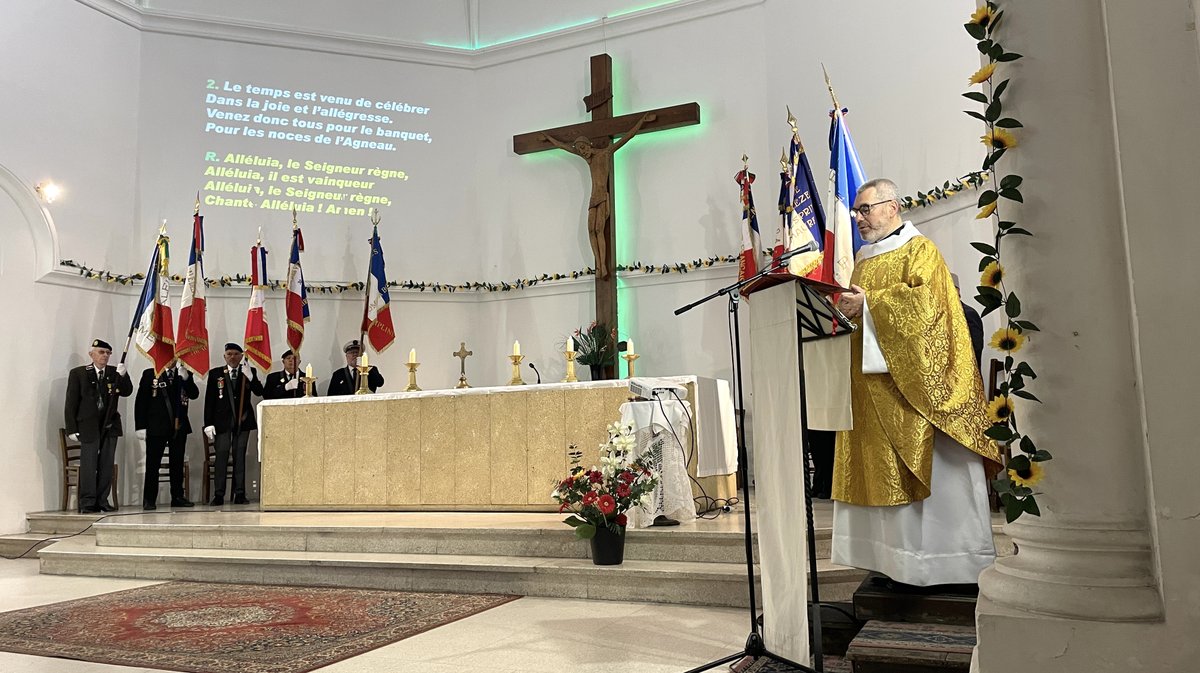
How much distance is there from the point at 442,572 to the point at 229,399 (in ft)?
15.2

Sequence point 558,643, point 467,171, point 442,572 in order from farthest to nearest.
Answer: point 467,171 < point 442,572 < point 558,643

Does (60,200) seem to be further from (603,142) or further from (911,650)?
(911,650)

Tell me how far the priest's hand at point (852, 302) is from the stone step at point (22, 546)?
6965 mm

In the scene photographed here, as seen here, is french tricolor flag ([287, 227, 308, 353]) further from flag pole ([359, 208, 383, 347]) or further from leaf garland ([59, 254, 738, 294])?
flag pole ([359, 208, 383, 347])

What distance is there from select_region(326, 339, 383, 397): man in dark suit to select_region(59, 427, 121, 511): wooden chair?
221cm

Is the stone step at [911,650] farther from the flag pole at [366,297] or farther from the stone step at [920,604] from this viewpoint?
the flag pole at [366,297]

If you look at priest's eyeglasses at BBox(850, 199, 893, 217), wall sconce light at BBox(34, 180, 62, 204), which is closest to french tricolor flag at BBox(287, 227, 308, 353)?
wall sconce light at BBox(34, 180, 62, 204)

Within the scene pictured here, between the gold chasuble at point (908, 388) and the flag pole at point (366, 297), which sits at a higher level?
the flag pole at point (366, 297)

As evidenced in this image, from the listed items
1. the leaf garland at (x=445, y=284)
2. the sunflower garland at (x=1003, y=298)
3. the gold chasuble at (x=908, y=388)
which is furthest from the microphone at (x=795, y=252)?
the leaf garland at (x=445, y=284)

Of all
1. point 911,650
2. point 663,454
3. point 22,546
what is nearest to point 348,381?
point 22,546

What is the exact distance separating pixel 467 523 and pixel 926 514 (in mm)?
3463

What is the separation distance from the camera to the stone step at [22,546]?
736 cm

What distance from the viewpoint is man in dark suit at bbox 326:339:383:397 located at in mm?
8828

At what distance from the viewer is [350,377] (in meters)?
8.91
